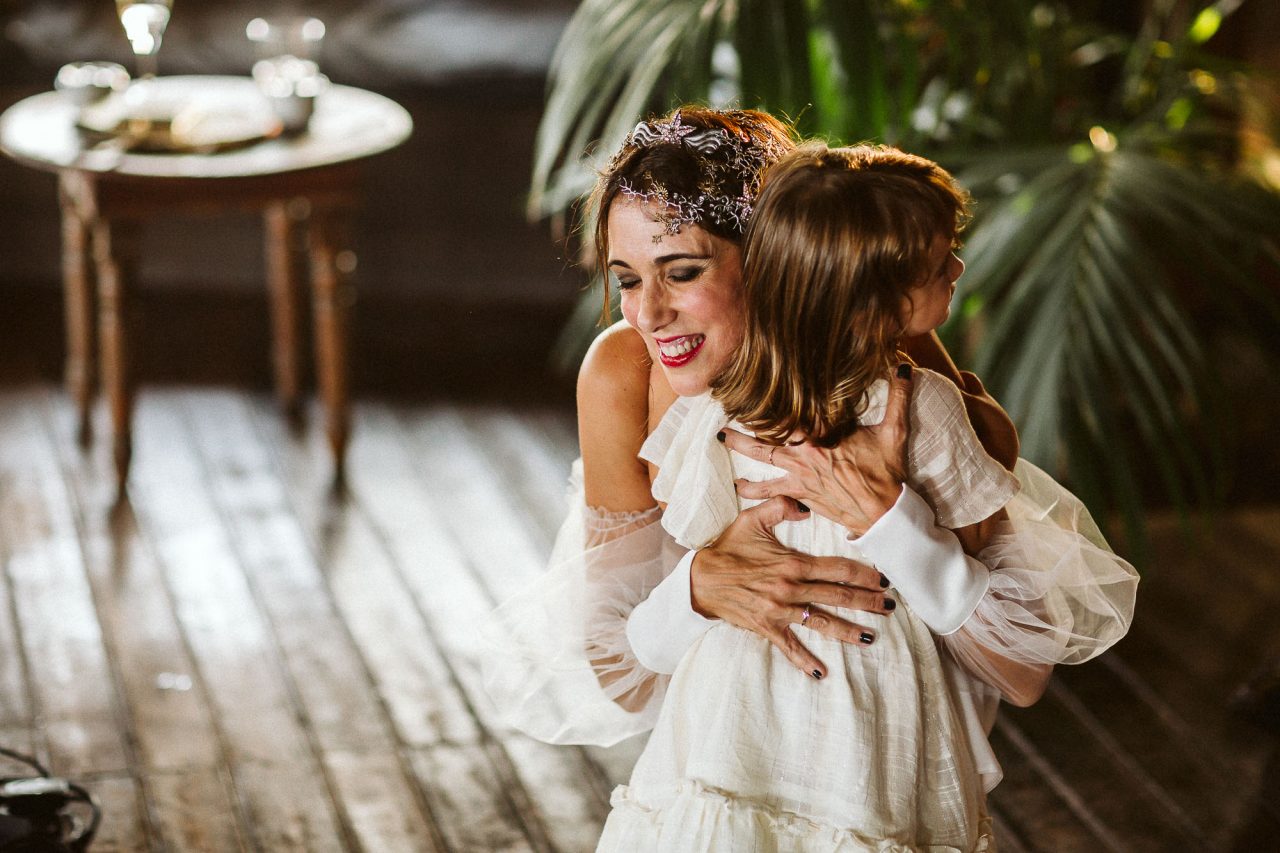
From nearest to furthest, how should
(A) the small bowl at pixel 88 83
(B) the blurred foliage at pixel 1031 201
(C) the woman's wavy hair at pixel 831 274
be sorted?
1. (C) the woman's wavy hair at pixel 831 274
2. (B) the blurred foliage at pixel 1031 201
3. (A) the small bowl at pixel 88 83

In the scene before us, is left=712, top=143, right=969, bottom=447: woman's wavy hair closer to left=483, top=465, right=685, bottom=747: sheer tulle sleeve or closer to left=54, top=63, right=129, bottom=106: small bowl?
left=483, top=465, right=685, bottom=747: sheer tulle sleeve

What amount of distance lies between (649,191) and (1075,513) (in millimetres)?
520

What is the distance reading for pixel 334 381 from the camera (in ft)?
10.9

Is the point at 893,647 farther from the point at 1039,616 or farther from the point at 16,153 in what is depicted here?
the point at 16,153

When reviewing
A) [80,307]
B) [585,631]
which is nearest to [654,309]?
[585,631]

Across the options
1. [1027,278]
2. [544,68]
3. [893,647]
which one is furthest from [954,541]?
[544,68]

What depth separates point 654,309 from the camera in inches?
53.9

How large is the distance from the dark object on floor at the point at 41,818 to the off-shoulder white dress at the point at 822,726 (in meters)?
0.88

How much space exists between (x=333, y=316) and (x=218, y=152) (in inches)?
16.6

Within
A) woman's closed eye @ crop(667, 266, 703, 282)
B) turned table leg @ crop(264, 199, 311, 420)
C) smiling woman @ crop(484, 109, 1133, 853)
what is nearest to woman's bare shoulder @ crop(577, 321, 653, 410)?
smiling woman @ crop(484, 109, 1133, 853)

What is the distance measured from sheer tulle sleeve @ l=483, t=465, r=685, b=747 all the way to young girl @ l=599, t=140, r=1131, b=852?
Result: 15cm

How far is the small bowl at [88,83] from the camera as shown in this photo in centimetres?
320

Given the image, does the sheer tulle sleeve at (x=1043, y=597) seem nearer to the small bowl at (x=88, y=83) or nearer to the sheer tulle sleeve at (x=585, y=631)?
the sheer tulle sleeve at (x=585, y=631)

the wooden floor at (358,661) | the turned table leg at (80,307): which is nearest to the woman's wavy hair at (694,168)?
the wooden floor at (358,661)
